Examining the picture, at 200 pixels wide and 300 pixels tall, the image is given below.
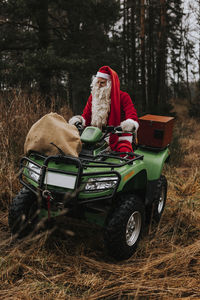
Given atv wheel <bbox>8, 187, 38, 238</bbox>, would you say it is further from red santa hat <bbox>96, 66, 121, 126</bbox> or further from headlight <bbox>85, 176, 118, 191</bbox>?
red santa hat <bbox>96, 66, 121, 126</bbox>

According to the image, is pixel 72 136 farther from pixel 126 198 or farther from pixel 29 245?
pixel 29 245

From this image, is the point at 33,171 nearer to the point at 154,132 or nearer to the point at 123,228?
the point at 123,228

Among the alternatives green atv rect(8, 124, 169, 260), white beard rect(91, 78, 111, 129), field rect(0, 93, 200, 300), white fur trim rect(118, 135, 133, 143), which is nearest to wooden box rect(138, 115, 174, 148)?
white fur trim rect(118, 135, 133, 143)

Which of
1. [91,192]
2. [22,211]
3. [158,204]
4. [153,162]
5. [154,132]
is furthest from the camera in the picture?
[154,132]

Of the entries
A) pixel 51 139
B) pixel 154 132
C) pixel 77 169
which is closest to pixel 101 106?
pixel 154 132

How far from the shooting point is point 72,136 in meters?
2.72

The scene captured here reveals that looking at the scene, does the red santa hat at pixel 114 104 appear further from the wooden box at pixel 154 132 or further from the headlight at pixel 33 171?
the headlight at pixel 33 171

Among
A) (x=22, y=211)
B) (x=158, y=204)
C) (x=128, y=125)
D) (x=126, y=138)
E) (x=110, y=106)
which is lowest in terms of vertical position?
(x=158, y=204)

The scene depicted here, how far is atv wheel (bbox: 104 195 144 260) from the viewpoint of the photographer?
2.54 meters

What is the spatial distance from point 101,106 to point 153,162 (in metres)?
0.92

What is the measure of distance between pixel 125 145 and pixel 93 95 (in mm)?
863

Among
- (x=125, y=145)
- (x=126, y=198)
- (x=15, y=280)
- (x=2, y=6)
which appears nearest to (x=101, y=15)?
(x=2, y=6)

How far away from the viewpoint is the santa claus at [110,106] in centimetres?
339

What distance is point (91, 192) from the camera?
252cm
